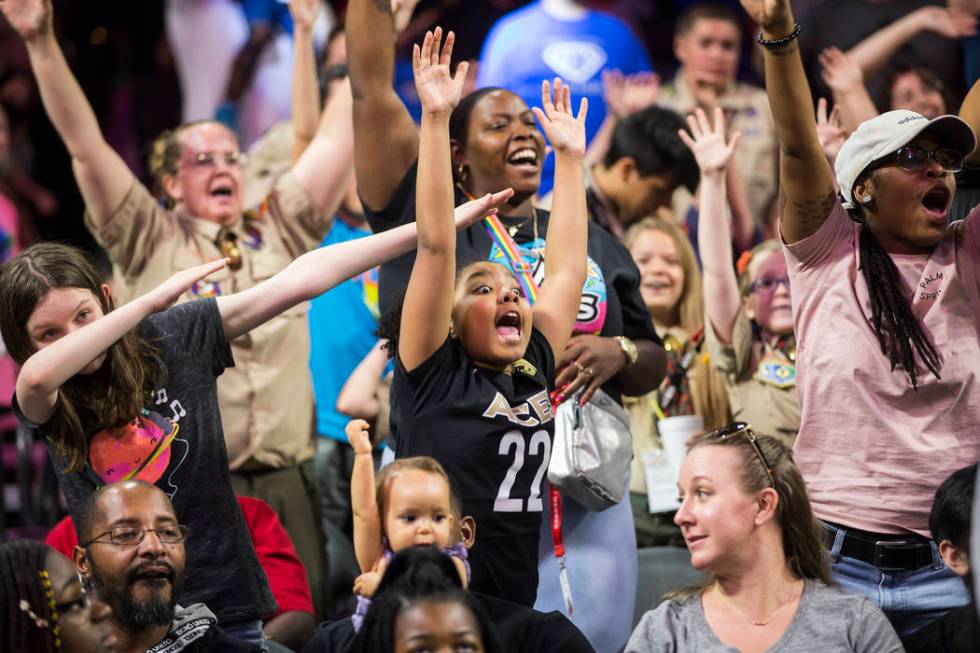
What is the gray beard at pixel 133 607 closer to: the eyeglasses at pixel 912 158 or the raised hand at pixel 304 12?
the eyeglasses at pixel 912 158

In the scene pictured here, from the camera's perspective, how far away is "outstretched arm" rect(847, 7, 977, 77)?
5.60 m

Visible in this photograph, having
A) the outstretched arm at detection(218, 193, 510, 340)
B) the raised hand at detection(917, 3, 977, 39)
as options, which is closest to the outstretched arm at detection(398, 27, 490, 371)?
the outstretched arm at detection(218, 193, 510, 340)

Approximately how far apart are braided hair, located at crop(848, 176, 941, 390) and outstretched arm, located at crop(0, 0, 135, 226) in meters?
2.46

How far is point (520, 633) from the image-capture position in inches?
125

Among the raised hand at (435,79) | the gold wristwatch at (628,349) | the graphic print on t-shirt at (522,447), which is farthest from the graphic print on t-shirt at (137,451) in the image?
the gold wristwatch at (628,349)

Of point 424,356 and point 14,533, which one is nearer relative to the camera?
point 424,356

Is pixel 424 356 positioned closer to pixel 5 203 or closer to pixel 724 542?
pixel 724 542

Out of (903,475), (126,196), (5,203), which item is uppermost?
(5,203)

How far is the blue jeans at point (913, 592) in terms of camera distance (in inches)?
130

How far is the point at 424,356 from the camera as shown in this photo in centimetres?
333

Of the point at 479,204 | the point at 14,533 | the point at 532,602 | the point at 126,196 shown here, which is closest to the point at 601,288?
the point at 479,204

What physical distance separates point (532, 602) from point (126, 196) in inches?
84.6

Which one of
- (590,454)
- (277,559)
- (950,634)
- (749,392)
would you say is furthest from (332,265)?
(749,392)

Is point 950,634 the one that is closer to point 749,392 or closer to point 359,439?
point 359,439
